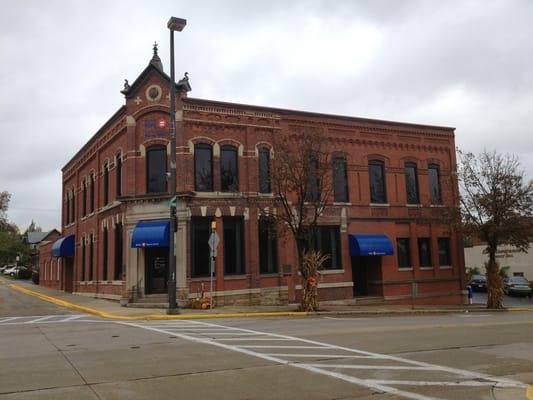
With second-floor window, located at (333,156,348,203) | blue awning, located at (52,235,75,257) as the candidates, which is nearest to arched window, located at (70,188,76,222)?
blue awning, located at (52,235,75,257)

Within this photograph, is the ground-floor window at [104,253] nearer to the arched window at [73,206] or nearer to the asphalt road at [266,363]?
the arched window at [73,206]

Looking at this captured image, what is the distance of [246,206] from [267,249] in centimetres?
243

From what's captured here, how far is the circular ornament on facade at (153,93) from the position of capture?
25.1 metres

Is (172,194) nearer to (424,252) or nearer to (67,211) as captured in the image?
(424,252)

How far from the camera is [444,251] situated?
31.5 meters

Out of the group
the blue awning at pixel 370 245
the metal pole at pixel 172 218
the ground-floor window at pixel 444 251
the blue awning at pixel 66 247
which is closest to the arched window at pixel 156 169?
the metal pole at pixel 172 218

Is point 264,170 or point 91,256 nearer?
point 264,170

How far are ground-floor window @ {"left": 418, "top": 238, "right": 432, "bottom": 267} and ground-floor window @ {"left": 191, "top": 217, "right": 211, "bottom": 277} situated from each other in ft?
42.9

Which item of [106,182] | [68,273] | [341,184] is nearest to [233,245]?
[341,184]

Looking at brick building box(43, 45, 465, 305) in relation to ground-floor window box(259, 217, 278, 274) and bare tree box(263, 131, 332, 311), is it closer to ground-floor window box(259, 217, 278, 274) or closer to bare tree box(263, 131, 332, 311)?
ground-floor window box(259, 217, 278, 274)

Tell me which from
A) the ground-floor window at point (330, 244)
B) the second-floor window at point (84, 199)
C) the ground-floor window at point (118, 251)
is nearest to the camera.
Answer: the ground-floor window at point (118, 251)

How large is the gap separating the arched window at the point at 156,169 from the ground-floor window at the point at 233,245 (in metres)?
3.52

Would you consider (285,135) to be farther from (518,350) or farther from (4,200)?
(4,200)

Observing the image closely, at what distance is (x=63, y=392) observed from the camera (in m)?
7.32
